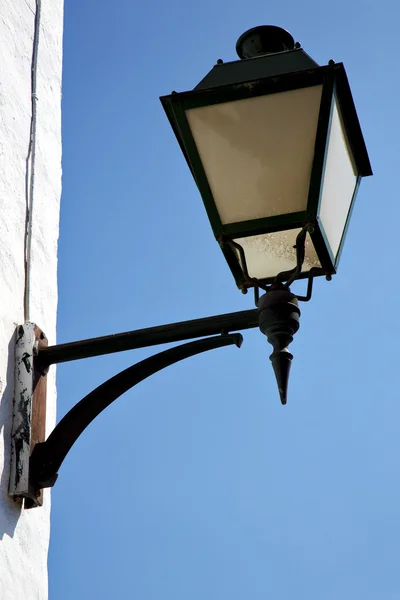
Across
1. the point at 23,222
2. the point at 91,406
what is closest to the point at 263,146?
the point at 91,406

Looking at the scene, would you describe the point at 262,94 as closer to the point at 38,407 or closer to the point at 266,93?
the point at 266,93

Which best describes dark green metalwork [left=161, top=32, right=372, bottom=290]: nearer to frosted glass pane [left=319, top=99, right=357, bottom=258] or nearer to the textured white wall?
frosted glass pane [left=319, top=99, right=357, bottom=258]

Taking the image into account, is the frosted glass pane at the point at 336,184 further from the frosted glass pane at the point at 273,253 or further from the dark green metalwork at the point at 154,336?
the dark green metalwork at the point at 154,336

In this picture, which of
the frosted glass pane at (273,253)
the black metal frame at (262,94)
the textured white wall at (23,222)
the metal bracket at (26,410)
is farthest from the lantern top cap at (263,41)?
the metal bracket at (26,410)

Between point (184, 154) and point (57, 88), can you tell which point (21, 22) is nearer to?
point (57, 88)

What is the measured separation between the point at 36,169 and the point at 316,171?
1152 mm

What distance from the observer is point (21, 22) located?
3.66 m

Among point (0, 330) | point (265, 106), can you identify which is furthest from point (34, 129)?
point (265, 106)

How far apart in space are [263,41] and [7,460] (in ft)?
4.31

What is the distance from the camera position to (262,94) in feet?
8.79

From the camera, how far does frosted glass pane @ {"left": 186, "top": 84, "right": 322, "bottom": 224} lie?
8.78 ft

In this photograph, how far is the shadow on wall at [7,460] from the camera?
9.32ft

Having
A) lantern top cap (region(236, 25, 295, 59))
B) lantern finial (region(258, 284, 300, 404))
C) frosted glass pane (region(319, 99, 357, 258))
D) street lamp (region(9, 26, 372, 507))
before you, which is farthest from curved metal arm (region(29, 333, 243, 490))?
lantern top cap (region(236, 25, 295, 59))

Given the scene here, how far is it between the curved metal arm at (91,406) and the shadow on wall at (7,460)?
0.08 metres
